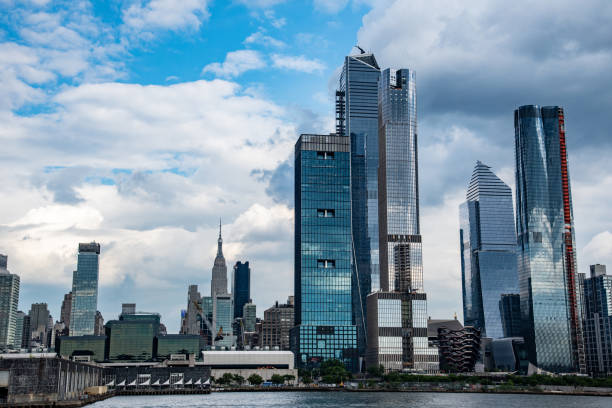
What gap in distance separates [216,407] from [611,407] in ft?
302

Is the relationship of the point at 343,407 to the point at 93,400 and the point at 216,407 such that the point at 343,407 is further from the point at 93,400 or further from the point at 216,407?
the point at 93,400

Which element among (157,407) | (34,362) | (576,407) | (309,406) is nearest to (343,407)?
(309,406)

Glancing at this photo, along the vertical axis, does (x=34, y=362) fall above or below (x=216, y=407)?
above

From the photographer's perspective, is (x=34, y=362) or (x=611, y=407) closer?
(x=34, y=362)

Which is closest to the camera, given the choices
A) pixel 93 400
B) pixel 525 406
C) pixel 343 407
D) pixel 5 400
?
pixel 5 400

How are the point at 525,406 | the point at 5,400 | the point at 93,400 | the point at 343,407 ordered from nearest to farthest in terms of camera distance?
the point at 5,400
the point at 343,407
the point at 525,406
the point at 93,400

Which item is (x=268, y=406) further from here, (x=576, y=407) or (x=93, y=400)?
(x=576, y=407)

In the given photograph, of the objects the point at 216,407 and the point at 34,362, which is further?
the point at 216,407

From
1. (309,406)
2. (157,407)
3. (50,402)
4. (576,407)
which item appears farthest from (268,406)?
(576,407)

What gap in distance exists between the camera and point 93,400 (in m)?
182

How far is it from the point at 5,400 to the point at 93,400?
141 ft

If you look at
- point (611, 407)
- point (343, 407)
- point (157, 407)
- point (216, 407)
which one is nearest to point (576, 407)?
point (611, 407)

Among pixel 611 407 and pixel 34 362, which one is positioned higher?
pixel 34 362

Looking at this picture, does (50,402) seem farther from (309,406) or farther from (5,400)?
(309,406)
